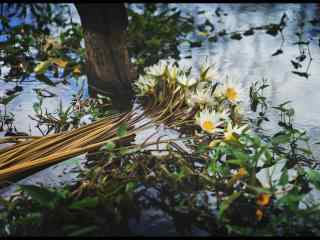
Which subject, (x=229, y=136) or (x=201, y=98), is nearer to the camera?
(x=229, y=136)

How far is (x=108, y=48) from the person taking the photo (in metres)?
1.32

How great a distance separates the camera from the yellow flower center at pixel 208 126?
1.00 metres

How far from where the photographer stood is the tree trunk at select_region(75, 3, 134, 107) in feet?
4.22

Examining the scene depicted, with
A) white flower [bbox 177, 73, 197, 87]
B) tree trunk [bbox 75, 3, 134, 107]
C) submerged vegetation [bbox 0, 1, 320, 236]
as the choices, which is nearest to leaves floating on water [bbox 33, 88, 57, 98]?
submerged vegetation [bbox 0, 1, 320, 236]

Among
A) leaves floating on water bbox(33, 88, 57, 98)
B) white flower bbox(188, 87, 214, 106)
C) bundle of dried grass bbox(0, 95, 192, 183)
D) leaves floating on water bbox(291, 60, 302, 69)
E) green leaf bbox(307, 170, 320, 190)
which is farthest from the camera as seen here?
leaves floating on water bbox(291, 60, 302, 69)

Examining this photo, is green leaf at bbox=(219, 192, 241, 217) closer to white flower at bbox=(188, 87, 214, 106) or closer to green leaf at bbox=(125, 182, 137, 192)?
green leaf at bbox=(125, 182, 137, 192)

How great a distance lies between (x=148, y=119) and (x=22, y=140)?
0.29 m

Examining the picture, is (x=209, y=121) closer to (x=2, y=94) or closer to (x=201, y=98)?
(x=201, y=98)

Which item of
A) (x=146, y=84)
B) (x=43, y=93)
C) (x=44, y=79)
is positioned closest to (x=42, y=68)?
(x=44, y=79)

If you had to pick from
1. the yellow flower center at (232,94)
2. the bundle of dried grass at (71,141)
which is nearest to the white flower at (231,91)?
the yellow flower center at (232,94)

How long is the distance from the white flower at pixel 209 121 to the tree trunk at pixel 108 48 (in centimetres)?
32

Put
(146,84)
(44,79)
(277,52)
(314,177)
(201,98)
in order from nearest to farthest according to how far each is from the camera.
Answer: (314,177), (201,98), (146,84), (44,79), (277,52)

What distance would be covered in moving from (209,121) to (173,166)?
13 centimetres

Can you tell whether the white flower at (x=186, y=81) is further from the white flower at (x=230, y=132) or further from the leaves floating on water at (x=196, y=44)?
the leaves floating on water at (x=196, y=44)
